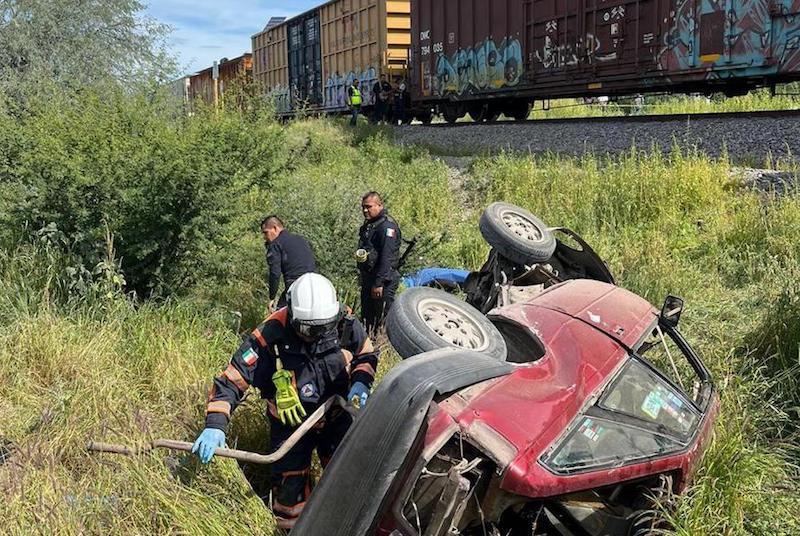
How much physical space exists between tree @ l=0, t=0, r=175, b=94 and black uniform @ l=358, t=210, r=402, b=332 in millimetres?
7250

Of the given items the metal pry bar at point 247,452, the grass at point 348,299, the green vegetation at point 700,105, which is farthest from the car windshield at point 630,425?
the green vegetation at point 700,105

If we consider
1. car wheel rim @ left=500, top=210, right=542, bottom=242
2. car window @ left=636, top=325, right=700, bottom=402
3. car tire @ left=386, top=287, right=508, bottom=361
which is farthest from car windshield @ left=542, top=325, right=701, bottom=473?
car wheel rim @ left=500, top=210, right=542, bottom=242

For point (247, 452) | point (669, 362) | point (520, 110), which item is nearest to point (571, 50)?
point (520, 110)

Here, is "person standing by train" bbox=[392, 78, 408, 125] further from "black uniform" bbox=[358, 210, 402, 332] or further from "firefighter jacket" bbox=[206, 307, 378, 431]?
"firefighter jacket" bbox=[206, 307, 378, 431]

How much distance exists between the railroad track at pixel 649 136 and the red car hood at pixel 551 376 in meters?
6.59

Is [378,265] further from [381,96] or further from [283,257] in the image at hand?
[381,96]

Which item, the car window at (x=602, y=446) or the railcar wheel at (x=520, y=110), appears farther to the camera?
the railcar wheel at (x=520, y=110)

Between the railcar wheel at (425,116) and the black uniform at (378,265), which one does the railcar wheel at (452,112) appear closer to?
the railcar wheel at (425,116)

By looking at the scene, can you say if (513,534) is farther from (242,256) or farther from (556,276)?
(242,256)

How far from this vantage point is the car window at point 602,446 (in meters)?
2.20

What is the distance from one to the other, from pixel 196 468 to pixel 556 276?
2.82 metres

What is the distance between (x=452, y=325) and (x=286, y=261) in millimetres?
3152

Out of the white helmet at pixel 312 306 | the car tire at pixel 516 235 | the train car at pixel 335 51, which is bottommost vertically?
the white helmet at pixel 312 306

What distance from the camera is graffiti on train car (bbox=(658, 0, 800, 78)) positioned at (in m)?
10.5
